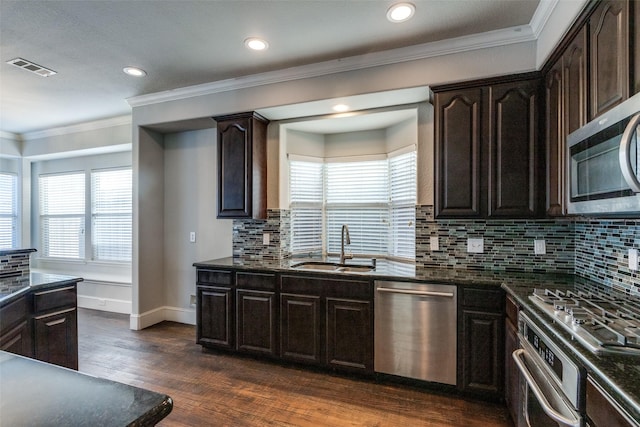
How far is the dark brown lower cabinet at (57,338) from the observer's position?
2.17m

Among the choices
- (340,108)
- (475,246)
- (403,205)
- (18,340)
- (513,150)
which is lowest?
(18,340)

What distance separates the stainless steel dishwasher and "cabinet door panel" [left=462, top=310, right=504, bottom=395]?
0.09 m

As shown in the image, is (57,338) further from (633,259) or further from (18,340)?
(633,259)

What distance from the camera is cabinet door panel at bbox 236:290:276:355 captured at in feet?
9.45

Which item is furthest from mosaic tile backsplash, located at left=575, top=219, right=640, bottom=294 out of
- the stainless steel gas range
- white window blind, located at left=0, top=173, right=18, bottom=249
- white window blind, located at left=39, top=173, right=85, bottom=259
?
white window blind, located at left=0, top=173, right=18, bottom=249

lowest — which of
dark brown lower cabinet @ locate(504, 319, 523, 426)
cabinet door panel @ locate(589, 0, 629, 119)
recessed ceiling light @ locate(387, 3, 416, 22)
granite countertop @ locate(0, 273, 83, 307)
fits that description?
dark brown lower cabinet @ locate(504, 319, 523, 426)

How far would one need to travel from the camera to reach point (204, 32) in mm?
2383

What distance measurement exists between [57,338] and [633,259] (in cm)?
Answer: 372

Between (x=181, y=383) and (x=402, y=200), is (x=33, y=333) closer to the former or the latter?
(x=181, y=383)

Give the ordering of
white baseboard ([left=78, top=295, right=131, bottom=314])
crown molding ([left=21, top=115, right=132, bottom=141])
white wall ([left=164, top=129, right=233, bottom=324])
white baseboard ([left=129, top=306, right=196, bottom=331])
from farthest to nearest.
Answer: white baseboard ([left=78, top=295, right=131, bottom=314]) → crown molding ([left=21, top=115, right=132, bottom=141]) → white wall ([left=164, top=129, right=233, bottom=324]) → white baseboard ([left=129, top=306, right=196, bottom=331])

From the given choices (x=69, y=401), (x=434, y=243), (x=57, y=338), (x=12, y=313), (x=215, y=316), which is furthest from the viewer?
(x=215, y=316)

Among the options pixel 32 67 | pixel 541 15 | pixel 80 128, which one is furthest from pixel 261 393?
pixel 80 128

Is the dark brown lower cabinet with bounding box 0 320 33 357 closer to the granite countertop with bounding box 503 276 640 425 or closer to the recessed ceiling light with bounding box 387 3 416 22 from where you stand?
the granite countertop with bounding box 503 276 640 425

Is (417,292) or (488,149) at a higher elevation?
(488,149)
